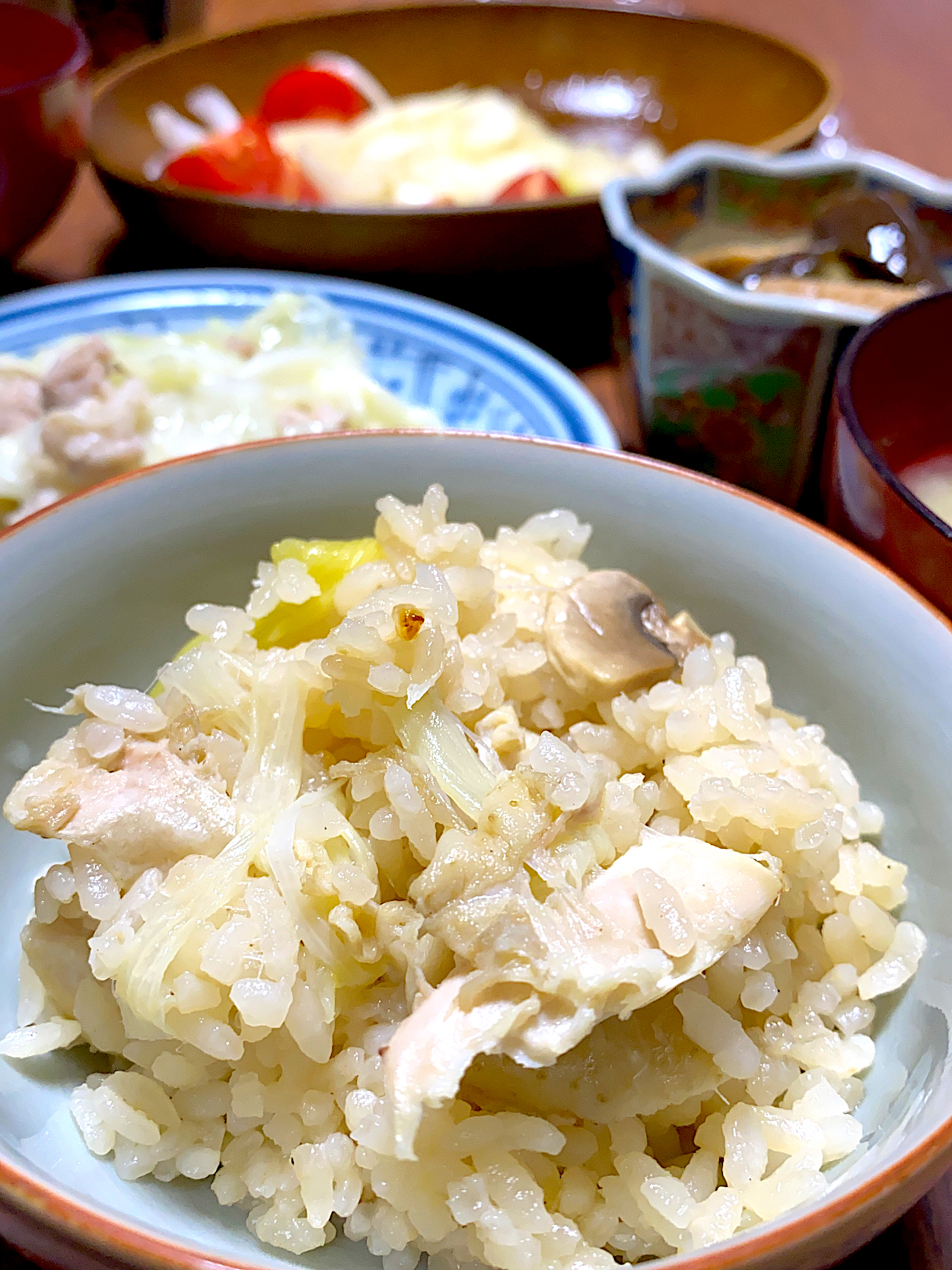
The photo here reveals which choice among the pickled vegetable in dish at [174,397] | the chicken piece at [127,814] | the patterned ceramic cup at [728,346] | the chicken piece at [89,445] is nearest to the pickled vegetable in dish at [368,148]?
the pickled vegetable in dish at [174,397]

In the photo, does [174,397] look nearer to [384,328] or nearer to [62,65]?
[384,328]

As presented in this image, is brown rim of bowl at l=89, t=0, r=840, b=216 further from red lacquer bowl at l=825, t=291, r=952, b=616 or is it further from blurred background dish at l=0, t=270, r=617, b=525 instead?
red lacquer bowl at l=825, t=291, r=952, b=616

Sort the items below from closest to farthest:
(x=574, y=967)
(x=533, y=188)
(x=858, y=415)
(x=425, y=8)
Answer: (x=574, y=967) < (x=858, y=415) < (x=533, y=188) < (x=425, y=8)

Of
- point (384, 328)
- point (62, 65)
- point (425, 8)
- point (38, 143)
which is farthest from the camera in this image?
point (425, 8)

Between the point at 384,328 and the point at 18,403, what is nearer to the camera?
the point at 18,403

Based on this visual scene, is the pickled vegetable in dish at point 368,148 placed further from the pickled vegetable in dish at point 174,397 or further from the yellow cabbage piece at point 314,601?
the yellow cabbage piece at point 314,601

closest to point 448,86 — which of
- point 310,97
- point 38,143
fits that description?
point 310,97

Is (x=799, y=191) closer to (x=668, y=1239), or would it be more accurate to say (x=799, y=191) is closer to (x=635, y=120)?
(x=635, y=120)
